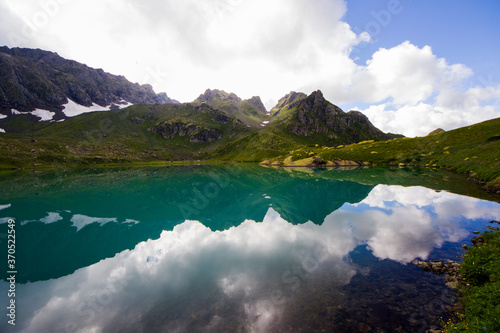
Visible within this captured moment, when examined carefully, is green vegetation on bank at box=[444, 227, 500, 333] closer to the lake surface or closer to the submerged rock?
the submerged rock

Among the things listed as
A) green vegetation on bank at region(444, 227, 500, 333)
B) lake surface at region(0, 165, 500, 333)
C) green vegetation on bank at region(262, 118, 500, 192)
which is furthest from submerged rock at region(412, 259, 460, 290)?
green vegetation on bank at region(262, 118, 500, 192)

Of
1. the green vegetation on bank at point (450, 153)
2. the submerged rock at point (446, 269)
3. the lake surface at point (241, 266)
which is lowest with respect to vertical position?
the lake surface at point (241, 266)

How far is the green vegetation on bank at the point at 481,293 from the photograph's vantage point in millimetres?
8259

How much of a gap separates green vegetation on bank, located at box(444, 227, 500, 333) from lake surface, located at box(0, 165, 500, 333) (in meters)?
1.48

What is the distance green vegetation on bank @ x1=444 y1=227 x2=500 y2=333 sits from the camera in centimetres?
826

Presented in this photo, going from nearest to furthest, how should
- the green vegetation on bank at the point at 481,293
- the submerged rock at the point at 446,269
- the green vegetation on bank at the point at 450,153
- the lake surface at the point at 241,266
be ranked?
the green vegetation on bank at the point at 481,293
the lake surface at the point at 241,266
the submerged rock at the point at 446,269
the green vegetation on bank at the point at 450,153

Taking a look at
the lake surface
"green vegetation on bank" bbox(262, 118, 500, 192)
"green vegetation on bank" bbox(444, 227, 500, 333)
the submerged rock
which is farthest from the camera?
"green vegetation on bank" bbox(262, 118, 500, 192)

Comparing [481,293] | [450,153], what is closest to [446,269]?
[481,293]

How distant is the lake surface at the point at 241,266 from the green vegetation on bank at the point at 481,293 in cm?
148

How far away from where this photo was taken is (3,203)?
141 ft

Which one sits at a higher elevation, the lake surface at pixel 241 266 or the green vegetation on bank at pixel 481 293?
the green vegetation on bank at pixel 481 293

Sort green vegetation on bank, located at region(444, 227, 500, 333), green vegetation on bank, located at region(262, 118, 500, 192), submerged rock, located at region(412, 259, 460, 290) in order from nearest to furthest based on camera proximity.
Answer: green vegetation on bank, located at region(444, 227, 500, 333)
submerged rock, located at region(412, 259, 460, 290)
green vegetation on bank, located at region(262, 118, 500, 192)

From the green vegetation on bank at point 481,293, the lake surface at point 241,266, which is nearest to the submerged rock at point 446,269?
the green vegetation on bank at point 481,293

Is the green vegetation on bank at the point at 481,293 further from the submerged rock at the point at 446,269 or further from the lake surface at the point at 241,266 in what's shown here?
the lake surface at the point at 241,266
